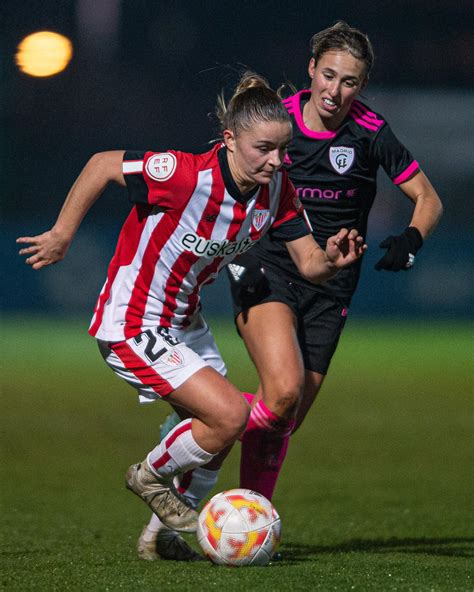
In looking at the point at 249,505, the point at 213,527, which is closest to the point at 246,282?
the point at 249,505

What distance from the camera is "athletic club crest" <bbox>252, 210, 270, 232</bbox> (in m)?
4.45

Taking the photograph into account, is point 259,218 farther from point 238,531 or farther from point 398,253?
point 238,531

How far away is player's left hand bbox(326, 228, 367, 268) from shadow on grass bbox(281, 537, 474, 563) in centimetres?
121

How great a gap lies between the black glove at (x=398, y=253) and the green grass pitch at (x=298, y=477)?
1.15m

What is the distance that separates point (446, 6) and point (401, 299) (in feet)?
17.1

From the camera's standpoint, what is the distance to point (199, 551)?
496cm

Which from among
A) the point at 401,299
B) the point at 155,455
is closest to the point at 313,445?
the point at 155,455

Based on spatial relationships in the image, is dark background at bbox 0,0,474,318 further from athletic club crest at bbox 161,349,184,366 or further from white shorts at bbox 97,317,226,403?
athletic club crest at bbox 161,349,184,366

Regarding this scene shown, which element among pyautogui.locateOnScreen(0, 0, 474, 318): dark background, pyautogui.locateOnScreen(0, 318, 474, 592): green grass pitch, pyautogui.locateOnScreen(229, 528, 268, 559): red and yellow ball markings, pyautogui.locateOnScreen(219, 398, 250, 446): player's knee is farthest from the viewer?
pyautogui.locateOnScreen(0, 0, 474, 318): dark background

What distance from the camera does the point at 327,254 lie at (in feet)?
14.4

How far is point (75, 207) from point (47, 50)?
13895mm

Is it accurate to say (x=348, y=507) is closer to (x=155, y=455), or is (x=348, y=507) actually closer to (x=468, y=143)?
(x=155, y=455)

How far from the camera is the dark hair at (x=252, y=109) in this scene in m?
4.19

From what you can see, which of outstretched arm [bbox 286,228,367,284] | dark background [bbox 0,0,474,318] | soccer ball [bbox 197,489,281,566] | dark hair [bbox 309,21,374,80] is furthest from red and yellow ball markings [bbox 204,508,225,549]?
dark background [bbox 0,0,474,318]
